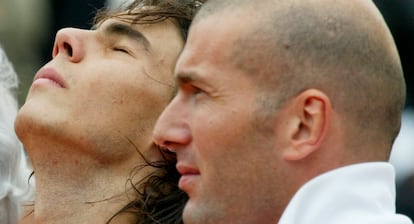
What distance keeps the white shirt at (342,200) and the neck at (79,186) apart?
1.32 metres

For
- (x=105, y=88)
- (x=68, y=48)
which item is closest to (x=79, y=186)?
(x=105, y=88)

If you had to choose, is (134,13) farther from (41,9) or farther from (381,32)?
(41,9)

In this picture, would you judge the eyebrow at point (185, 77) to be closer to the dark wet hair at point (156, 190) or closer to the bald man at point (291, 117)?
the bald man at point (291, 117)

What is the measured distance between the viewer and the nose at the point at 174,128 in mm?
3746

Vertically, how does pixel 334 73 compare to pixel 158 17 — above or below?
above

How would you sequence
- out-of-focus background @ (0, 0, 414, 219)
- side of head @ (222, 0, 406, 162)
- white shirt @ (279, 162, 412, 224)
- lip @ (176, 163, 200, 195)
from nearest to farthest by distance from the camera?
white shirt @ (279, 162, 412, 224) → side of head @ (222, 0, 406, 162) → lip @ (176, 163, 200, 195) → out-of-focus background @ (0, 0, 414, 219)

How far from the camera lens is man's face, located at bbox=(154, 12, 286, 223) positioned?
3.60 metres

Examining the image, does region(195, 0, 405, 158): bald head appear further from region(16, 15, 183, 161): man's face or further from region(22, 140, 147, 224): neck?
region(22, 140, 147, 224): neck

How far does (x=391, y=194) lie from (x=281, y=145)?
13.9 inches

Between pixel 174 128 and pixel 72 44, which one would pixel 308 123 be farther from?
pixel 72 44

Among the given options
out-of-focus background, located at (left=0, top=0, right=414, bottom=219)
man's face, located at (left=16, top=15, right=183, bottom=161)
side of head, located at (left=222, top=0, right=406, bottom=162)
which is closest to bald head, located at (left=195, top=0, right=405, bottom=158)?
side of head, located at (left=222, top=0, right=406, bottom=162)

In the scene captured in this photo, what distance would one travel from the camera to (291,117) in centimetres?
357

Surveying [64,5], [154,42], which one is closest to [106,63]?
[154,42]

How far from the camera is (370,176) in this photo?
3.55 metres
